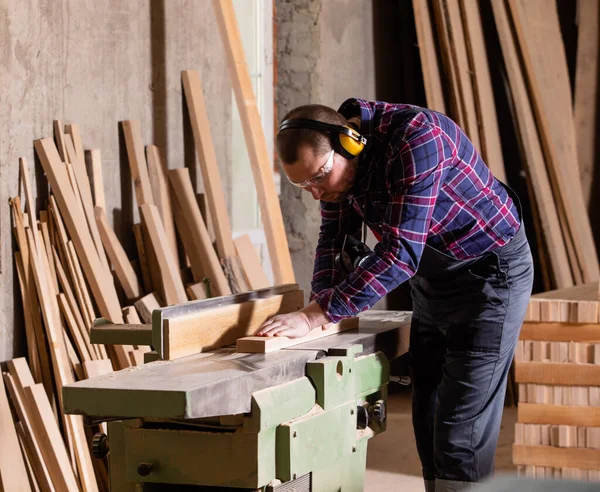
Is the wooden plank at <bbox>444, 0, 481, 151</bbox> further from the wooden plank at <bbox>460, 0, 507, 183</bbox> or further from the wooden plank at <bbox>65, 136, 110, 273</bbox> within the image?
the wooden plank at <bbox>65, 136, 110, 273</bbox>

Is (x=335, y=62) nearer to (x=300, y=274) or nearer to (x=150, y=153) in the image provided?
(x=300, y=274)

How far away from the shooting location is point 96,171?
366 cm

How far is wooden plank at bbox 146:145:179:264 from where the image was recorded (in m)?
3.99

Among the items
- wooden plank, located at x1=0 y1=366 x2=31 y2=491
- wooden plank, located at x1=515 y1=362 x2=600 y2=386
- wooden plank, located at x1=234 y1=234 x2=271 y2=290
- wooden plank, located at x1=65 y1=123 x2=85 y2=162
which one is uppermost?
wooden plank, located at x1=65 y1=123 x2=85 y2=162

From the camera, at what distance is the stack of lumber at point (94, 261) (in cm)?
320

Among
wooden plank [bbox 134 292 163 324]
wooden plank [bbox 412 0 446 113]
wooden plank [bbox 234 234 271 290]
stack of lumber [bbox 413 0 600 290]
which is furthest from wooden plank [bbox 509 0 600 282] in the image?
wooden plank [bbox 134 292 163 324]

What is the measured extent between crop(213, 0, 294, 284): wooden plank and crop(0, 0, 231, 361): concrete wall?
204 mm

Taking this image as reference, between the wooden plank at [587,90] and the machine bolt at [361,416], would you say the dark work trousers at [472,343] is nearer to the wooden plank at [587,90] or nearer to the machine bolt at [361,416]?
the machine bolt at [361,416]

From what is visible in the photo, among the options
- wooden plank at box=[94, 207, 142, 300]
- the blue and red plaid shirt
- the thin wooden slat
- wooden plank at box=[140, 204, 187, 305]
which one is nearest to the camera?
the blue and red plaid shirt

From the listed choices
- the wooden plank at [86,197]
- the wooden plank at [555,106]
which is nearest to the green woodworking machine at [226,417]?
the wooden plank at [86,197]

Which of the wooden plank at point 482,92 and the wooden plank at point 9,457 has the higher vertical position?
the wooden plank at point 482,92

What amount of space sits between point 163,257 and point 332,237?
1.16 m

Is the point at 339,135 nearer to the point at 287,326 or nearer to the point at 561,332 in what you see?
the point at 287,326

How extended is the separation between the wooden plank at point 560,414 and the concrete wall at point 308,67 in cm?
181
